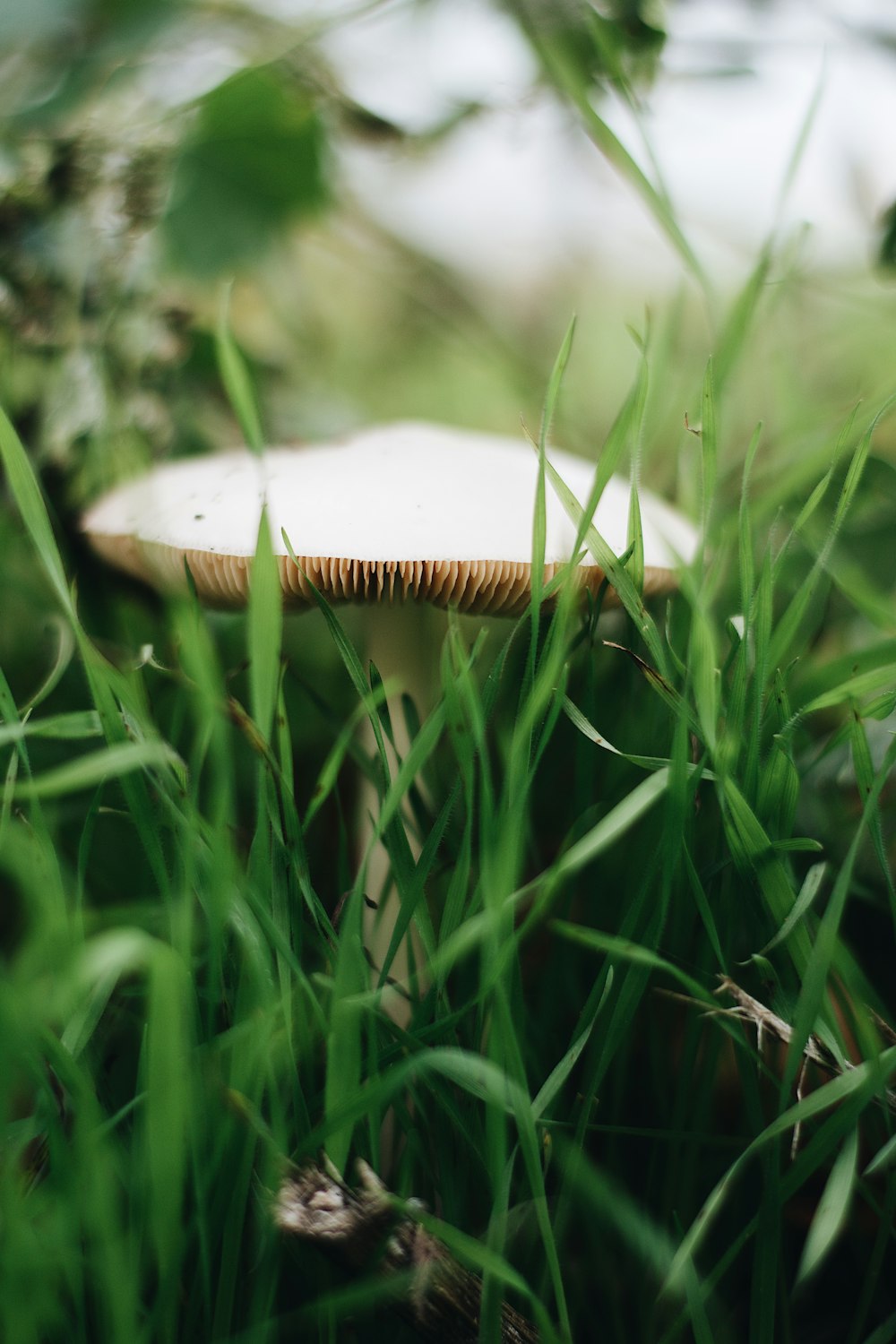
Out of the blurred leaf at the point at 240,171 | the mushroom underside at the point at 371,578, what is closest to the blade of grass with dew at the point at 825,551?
the mushroom underside at the point at 371,578

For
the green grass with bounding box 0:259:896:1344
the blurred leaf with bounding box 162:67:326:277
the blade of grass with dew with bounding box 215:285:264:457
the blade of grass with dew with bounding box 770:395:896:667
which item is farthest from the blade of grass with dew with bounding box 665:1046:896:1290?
the blurred leaf with bounding box 162:67:326:277

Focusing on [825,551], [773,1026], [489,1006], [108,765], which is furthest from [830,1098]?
[108,765]

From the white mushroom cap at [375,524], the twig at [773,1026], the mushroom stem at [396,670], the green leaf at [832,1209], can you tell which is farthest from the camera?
the mushroom stem at [396,670]

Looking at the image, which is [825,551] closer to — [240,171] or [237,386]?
[237,386]

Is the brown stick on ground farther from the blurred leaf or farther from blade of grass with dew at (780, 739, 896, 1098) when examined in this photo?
the blurred leaf

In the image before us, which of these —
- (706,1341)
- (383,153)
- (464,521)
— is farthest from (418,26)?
(706,1341)

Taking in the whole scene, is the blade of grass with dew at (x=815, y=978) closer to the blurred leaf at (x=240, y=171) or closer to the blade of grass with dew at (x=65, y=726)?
the blade of grass with dew at (x=65, y=726)

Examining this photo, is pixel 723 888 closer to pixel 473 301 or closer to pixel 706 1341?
pixel 706 1341
